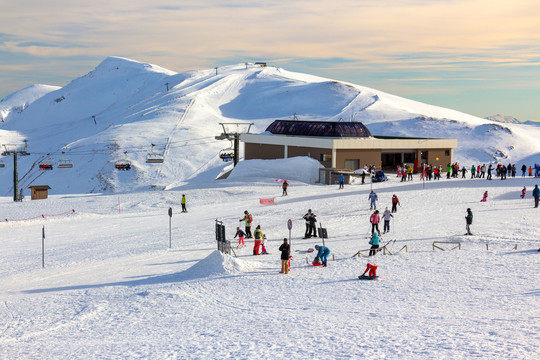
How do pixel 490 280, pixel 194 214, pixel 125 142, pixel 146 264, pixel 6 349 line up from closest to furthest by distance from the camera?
pixel 6 349, pixel 490 280, pixel 146 264, pixel 194 214, pixel 125 142

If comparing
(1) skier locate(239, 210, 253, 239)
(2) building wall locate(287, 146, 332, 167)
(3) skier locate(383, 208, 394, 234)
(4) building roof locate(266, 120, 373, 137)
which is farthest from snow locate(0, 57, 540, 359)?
(4) building roof locate(266, 120, 373, 137)

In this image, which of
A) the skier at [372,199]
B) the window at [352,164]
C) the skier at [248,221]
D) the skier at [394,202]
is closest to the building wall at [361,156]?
the window at [352,164]

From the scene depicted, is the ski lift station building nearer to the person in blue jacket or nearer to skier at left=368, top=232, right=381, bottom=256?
skier at left=368, top=232, right=381, bottom=256

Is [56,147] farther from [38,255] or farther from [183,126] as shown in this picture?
[38,255]

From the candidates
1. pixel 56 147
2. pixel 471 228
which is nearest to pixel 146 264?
pixel 471 228

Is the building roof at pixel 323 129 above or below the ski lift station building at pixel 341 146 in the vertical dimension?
above

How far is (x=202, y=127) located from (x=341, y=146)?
69092mm

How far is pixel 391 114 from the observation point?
12950 cm

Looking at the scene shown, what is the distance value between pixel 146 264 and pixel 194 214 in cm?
1300

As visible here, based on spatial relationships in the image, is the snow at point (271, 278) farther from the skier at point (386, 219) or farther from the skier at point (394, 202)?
the skier at point (386, 219)

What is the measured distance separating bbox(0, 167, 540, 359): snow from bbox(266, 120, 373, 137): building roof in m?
26.7

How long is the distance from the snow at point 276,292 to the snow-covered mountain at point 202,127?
39.7 metres

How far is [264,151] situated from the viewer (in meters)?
63.1

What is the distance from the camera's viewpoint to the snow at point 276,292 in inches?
492
